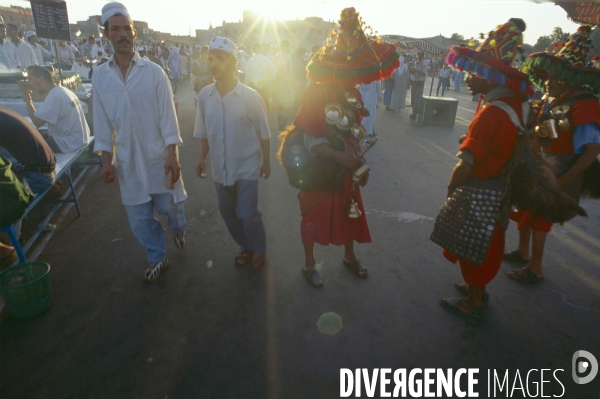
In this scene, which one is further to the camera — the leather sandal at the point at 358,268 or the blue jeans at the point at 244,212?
the leather sandal at the point at 358,268

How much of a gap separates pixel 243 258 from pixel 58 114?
3.43 meters

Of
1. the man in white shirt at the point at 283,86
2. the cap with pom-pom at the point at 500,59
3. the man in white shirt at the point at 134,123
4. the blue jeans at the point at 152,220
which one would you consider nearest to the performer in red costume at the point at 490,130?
the cap with pom-pom at the point at 500,59

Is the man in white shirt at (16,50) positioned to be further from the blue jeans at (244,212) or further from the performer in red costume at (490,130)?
the performer in red costume at (490,130)

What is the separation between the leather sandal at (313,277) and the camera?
3.12 metres

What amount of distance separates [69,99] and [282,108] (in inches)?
197

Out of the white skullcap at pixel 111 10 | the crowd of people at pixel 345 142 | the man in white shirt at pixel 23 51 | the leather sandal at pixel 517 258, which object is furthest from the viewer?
the man in white shirt at pixel 23 51

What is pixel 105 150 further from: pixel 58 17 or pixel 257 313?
pixel 58 17

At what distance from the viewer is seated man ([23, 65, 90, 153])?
15.0 ft

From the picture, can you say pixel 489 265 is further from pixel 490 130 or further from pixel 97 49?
pixel 97 49

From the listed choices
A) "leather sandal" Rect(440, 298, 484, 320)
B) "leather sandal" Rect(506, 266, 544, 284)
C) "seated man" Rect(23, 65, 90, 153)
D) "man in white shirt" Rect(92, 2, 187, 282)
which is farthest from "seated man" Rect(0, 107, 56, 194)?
"leather sandal" Rect(506, 266, 544, 284)

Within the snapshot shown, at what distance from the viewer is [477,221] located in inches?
96.0

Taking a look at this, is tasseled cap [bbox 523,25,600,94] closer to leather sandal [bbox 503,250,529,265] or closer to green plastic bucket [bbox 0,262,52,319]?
leather sandal [bbox 503,250,529,265]

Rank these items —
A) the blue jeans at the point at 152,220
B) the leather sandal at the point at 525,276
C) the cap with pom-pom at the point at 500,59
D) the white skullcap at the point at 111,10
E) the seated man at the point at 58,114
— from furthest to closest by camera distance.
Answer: the seated man at the point at 58,114
the leather sandal at the point at 525,276
the blue jeans at the point at 152,220
the white skullcap at the point at 111,10
the cap with pom-pom at the point at 500,59

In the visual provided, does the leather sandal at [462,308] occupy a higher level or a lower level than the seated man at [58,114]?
lower
